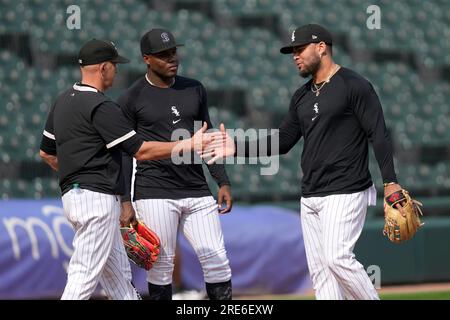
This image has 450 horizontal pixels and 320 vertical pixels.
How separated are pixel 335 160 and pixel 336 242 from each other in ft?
1.77

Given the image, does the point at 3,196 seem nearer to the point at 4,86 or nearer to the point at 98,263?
the point at 4,86

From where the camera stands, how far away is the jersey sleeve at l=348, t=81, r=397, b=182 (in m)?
5.99

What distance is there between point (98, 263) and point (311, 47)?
6.58 ft

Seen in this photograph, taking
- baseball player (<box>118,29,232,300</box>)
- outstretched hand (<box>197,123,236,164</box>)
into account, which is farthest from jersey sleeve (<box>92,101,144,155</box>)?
baseball player (<box>118,29,232,300</box>)

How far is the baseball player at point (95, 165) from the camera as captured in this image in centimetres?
566

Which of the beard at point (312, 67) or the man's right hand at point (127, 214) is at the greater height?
the beard at point (312, 67)

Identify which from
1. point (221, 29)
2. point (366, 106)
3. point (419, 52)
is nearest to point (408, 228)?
point (366, 106)

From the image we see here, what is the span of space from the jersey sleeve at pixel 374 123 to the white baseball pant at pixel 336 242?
0.81ft

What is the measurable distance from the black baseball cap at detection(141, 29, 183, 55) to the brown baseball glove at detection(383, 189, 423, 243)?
185 cm
